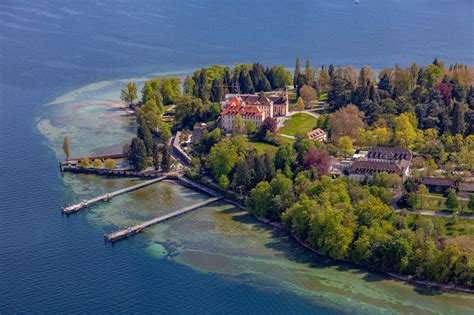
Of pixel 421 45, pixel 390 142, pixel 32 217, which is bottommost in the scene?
pixel 32 217

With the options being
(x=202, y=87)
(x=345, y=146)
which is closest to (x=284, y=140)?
(x=345, y=146)

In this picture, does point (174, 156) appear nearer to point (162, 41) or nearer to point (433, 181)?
point (433, 181)

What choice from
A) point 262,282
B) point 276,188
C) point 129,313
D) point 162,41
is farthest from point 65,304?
point 162,41

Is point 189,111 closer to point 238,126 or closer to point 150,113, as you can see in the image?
point 150,113

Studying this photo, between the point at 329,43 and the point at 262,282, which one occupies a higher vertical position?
the point at 329,43

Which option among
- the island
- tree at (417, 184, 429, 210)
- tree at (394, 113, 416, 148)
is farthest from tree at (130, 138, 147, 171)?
tree at (417, 184, 429, 210)

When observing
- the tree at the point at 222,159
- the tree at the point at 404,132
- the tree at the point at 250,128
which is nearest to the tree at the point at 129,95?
the tree at the point at 250,128
